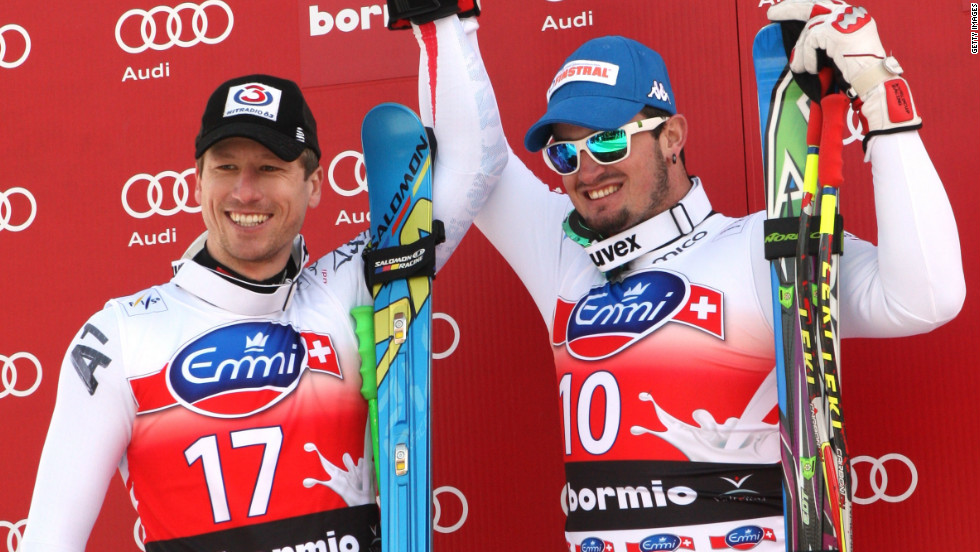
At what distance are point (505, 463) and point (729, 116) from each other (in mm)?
1077

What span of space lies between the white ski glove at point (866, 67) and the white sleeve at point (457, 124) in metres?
0.71

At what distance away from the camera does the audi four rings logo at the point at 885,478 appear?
276cm

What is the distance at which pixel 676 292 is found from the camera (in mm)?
2328

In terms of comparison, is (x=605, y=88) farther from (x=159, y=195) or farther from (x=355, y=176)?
(x=159, y=195)

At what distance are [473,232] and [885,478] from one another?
1.23 meters

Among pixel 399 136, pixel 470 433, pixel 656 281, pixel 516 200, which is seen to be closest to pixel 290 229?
pixel 399 136

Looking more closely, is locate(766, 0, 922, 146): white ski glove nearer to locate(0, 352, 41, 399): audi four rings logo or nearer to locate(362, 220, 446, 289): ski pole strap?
locate(362, 220, 446, 289): ski pole strap

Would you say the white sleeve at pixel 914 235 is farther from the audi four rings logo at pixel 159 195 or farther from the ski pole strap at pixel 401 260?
the audi four rings logo at pixel 159 195

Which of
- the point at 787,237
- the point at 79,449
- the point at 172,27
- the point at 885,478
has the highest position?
the point at 172,27

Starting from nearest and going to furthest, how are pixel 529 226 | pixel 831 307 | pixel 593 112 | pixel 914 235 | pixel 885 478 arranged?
pixel 914 235 → pixel 831 307 → pixel 593 112 → pixel 529 226 → pixel 885 478

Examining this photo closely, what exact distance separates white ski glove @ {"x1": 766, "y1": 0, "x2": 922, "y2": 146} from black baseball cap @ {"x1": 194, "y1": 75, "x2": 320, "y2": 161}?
102 centimetres

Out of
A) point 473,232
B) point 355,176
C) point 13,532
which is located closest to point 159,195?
point 355,176

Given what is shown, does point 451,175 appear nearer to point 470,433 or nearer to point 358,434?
point 358,434

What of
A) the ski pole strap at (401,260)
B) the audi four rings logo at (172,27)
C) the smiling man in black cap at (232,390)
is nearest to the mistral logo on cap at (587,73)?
the ski pole strap at (401,260)
